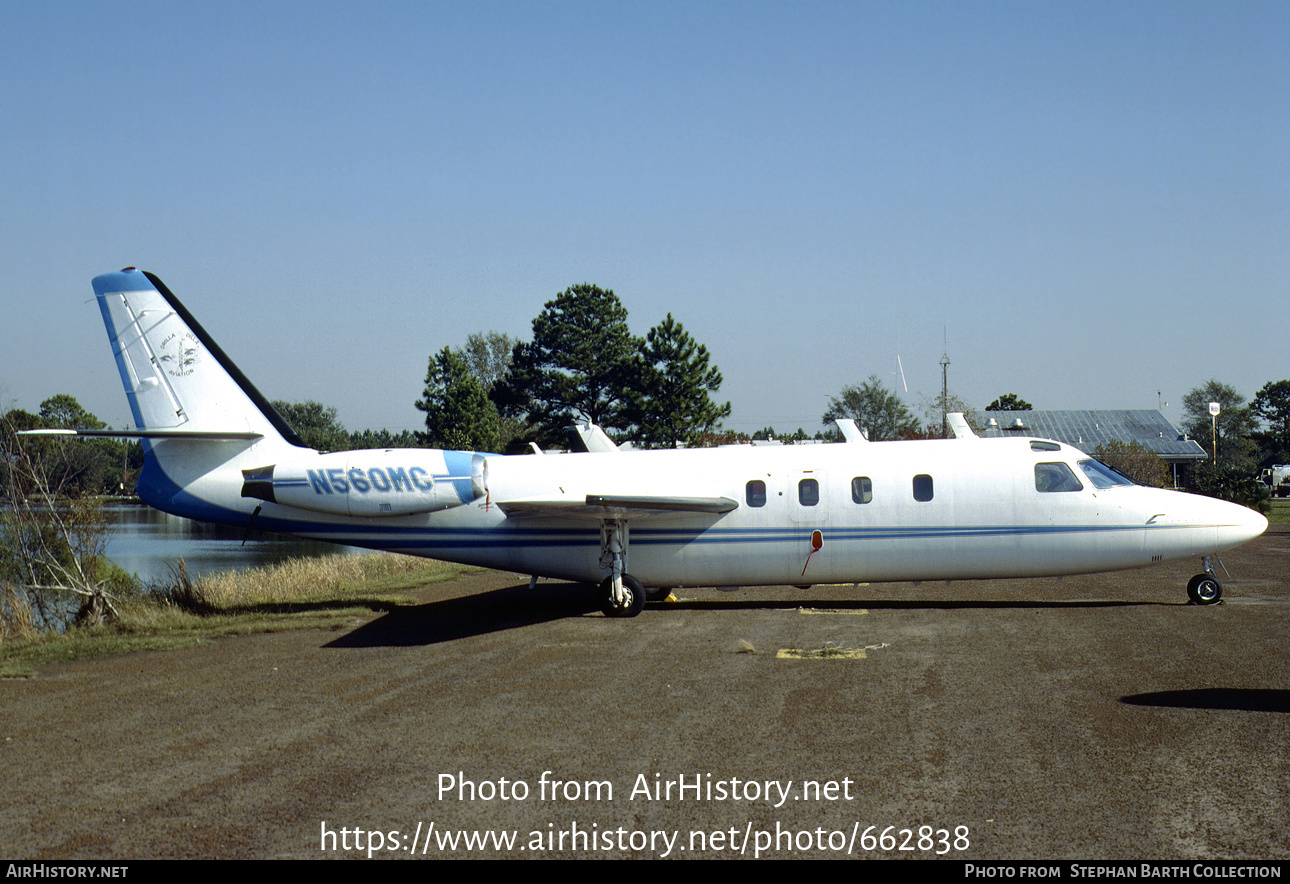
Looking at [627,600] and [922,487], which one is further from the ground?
[922,487]

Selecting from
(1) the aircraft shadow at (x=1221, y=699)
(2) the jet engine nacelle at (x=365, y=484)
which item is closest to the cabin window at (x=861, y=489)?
(2) the jet engine nacelle at (x=365, y=484)

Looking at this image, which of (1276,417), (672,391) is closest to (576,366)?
(672,391)

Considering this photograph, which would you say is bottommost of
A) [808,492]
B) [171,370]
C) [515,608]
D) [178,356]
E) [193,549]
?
[193,549]

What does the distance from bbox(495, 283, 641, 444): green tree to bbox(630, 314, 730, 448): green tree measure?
4.39 ft

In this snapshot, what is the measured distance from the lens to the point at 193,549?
51.8 m

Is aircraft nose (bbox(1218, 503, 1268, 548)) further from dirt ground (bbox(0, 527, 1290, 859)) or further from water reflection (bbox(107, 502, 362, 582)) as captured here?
water reflection (bbox(107, 502, 362, 582))

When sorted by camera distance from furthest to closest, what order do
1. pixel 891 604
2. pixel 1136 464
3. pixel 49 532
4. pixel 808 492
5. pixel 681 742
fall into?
pixel 1136 464 < pixel 49 532 < pixel 891 604 < pixel 808 492 < pixel 681 742

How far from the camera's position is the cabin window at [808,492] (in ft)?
56.7

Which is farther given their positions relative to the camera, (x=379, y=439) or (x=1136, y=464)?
(x=379, y=439)

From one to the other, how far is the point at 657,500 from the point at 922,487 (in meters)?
4.44

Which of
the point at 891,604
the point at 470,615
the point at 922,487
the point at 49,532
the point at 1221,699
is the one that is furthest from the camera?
the point at 49,532

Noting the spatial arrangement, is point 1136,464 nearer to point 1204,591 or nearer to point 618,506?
point 1204,591

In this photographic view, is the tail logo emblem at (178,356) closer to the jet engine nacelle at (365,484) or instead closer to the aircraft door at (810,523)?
the jet engine nacelle at (365,484)

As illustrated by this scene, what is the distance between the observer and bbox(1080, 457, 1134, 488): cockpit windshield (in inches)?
673
